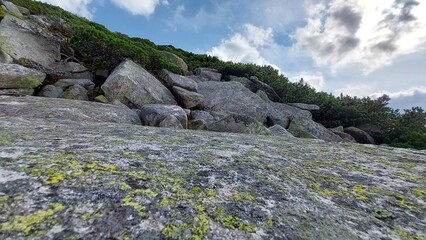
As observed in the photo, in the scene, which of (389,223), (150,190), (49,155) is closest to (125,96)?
(49,155)

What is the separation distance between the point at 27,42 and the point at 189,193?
57.4ft

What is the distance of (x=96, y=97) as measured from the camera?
42.9 ft

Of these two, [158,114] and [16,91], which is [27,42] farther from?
[158,114]

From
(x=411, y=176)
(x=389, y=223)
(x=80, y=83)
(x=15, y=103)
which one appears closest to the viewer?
(x=389, y=223)

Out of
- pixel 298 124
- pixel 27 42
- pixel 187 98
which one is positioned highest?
pixel 27 42

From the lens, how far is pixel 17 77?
11766 millimetres

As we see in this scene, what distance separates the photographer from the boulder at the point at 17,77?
1146 cm

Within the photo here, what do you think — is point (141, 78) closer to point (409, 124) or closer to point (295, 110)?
point (295, 110)

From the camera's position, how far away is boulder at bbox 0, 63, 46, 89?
11461mm

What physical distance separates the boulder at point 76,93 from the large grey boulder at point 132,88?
0.97m

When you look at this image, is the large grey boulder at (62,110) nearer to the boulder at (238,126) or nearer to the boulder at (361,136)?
the boulder at (238,126)

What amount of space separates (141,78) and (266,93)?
1240 cm

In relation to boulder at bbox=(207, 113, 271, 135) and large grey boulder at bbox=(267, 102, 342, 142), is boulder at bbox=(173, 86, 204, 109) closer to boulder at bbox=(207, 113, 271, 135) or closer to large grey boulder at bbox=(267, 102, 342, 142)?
boulder at bbox=(207, 113, 271, 135)

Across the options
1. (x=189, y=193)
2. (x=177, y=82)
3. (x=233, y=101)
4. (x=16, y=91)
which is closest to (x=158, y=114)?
(x=16, y=91)
